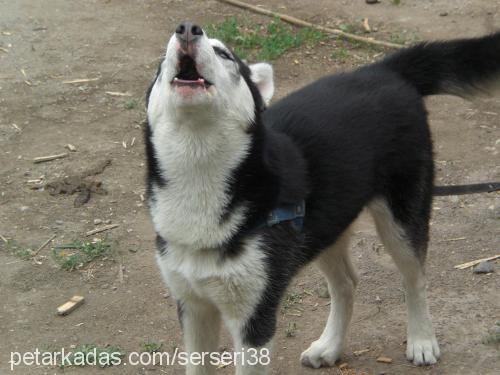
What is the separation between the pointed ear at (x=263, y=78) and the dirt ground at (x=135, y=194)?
1682 millimetres

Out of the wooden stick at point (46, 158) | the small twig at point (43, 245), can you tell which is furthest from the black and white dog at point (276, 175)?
the wooden stick at point (46, 158)

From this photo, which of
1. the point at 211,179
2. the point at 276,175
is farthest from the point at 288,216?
the point at 211,179

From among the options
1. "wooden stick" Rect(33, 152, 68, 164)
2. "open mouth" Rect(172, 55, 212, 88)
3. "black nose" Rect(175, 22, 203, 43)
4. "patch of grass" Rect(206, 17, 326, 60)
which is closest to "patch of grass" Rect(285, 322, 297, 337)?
"open mouth" Rect(172, 55, 212, 88)

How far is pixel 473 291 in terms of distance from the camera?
5.60 meters

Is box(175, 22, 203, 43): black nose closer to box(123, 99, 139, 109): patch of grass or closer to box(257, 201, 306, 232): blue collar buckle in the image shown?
box(257, 201, 306, 232): blue collar buckle

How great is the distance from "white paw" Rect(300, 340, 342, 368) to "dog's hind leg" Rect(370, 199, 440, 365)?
0.43 m

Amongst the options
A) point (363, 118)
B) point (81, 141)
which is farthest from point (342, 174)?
point (81, 141)

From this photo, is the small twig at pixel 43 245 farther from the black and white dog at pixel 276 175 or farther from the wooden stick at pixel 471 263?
the wooden stick at pixel 471 263

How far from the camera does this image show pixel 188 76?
3.90 metres

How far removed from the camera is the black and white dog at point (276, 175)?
3979 millimetres

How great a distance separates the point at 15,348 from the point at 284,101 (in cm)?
218

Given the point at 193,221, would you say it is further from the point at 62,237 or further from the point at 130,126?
the point at 130,126

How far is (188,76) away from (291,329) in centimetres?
211

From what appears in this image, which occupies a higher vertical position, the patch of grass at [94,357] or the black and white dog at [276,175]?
the black and white dog at [276,175]
